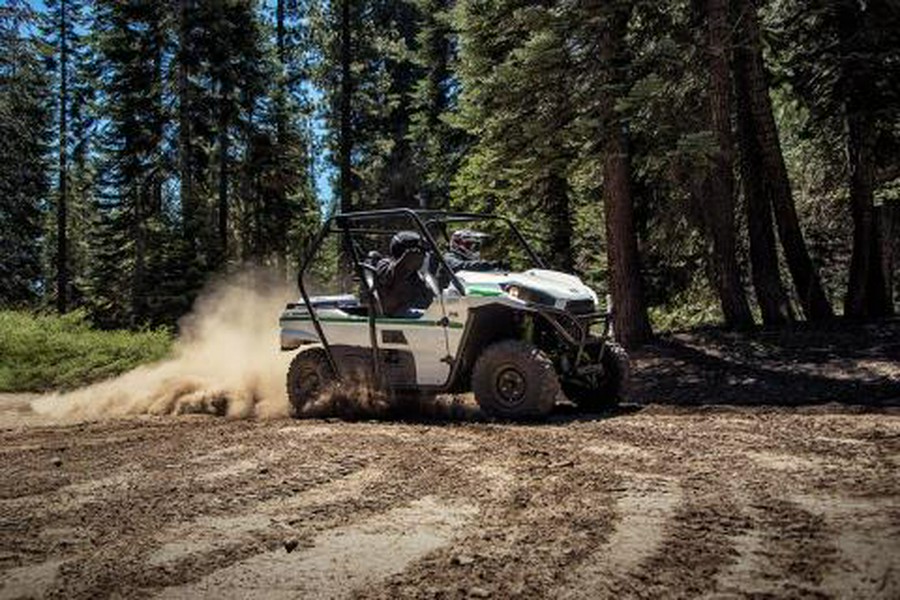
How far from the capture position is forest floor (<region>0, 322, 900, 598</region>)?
3.88 metres

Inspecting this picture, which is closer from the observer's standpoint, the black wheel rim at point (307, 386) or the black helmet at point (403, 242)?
the black helmet at point (403, 242)

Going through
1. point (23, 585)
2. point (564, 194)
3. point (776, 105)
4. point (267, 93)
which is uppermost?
point (267, 93)

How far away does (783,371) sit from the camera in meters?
11.6

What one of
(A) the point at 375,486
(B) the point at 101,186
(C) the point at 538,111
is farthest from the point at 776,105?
(B) the point at 101,186

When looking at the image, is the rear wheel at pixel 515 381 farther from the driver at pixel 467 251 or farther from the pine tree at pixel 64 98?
the pine tree at pixel 64 98

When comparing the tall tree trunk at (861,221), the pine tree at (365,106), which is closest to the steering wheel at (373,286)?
the tall tree trunk at (861,221)

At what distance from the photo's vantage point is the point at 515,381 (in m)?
8.96

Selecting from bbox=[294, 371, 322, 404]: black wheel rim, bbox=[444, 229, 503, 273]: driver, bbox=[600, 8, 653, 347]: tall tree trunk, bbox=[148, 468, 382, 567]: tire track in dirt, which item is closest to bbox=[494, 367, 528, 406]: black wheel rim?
bbox=[444, 229, 503, 273]: driver

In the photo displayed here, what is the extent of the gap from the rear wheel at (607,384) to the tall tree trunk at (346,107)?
22087mm

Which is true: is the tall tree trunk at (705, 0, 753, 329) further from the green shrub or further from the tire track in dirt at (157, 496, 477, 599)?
the green shrub

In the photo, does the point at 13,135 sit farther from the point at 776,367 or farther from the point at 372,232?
the point at 776,367

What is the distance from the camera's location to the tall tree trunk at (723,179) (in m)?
14.1

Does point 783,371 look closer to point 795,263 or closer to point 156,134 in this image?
point 795,263

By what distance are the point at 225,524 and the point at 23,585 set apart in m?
1.17
